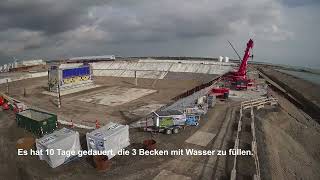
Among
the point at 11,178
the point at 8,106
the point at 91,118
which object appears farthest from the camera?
the point at 8,106

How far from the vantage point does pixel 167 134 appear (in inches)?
1022

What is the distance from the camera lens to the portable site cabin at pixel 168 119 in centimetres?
A: 2588

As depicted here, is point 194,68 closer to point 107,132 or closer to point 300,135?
point 300,135

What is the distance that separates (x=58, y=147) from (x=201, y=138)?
1204 centimetres

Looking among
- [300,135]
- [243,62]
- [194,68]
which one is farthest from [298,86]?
[300,135]

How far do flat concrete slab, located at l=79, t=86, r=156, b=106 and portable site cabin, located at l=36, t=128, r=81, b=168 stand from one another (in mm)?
19526

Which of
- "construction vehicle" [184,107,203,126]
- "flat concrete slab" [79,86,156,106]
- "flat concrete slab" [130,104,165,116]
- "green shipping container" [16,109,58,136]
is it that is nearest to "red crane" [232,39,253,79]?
"flat concrete slab" [79,86,156,106]

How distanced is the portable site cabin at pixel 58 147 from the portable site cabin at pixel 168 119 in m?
7.63

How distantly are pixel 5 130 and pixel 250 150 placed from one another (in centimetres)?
2477

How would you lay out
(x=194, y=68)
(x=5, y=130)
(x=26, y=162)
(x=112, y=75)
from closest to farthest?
1. (x=26, y=162)
2. (x=5, y=130)
3. (x=194, y=68)
4. (x=112, y=75)

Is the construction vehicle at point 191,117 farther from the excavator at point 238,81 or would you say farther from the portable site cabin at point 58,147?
the excavator at point 238,81

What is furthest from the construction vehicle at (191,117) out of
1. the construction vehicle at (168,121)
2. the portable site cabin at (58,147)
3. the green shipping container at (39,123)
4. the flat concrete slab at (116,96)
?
the flat concrete slab at (116,96)

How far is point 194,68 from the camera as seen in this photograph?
69.2m

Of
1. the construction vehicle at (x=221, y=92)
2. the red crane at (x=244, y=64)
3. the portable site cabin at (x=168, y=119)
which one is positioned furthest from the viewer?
the red crane at (x=244, y=64)
